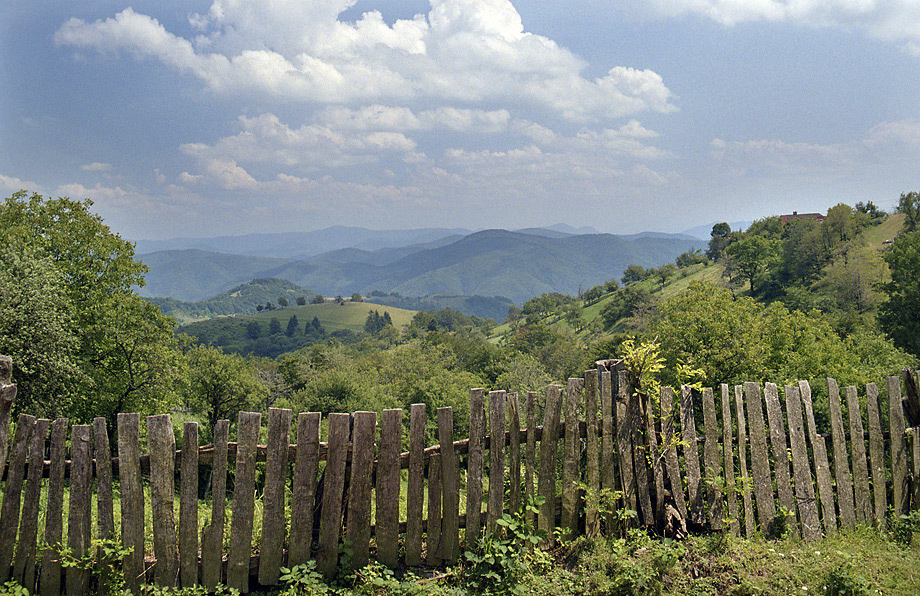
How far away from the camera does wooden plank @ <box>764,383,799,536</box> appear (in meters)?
6.29

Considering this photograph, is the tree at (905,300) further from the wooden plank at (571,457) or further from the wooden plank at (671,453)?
the wooden plank at (571,457)

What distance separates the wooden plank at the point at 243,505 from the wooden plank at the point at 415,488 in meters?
1.75

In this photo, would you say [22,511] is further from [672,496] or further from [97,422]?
[672,496]

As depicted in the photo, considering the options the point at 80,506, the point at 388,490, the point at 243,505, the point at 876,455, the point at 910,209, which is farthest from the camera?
the point at 910,209

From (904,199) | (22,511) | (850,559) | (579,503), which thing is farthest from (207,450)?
(904,199)

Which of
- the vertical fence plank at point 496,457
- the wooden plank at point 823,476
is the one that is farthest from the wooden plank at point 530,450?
the wooden plank at point 823,476

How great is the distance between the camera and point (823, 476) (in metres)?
6.48

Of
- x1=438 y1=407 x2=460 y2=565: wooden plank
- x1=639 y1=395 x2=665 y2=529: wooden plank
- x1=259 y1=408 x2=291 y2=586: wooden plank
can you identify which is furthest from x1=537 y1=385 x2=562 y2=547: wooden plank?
x1=259 y1=408 x2=291 y2=586: wooden plank

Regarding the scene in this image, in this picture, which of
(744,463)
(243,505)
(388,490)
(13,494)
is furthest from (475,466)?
(13,494)

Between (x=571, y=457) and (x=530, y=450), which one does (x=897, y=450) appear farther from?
(x=530, y=450)

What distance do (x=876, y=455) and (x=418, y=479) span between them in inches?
249

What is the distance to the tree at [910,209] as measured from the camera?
74.1 m

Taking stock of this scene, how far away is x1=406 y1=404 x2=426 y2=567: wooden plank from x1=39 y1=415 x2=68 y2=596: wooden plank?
3166 millimetres

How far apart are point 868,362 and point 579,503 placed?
3173 cm
